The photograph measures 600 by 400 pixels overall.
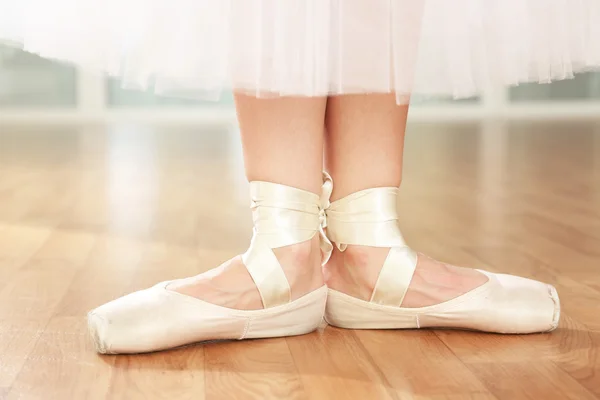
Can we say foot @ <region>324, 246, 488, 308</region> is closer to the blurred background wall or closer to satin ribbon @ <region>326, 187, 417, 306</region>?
satin ribbon @ <region>326, 187, 417, 306</region>

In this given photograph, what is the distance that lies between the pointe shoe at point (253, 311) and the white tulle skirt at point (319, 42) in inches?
5.7

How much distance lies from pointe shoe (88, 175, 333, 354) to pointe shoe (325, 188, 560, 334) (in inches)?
1.1

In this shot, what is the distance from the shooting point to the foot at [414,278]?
1036 mm

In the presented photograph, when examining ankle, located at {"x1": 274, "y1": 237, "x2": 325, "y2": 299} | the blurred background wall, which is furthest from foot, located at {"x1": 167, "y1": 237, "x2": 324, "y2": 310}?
the blurred background wall

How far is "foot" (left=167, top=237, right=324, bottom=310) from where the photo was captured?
100 centimetres

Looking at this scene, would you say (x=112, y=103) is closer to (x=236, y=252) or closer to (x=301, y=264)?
(x=236, y=252)

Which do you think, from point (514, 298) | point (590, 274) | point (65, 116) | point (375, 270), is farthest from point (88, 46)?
point (65, 116)

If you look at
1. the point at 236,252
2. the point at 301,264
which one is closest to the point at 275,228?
the point at 301,264

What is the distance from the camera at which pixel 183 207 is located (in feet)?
7.07

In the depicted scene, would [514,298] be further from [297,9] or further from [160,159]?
[160,159]

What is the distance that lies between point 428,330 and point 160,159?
8.33 feet

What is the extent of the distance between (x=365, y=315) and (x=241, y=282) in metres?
0.14

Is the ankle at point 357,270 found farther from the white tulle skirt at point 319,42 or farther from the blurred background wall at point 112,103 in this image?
the blurred background wall at point 112,103

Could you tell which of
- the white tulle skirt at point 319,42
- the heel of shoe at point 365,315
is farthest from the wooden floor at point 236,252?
the white tulle skirt at point 319,42
